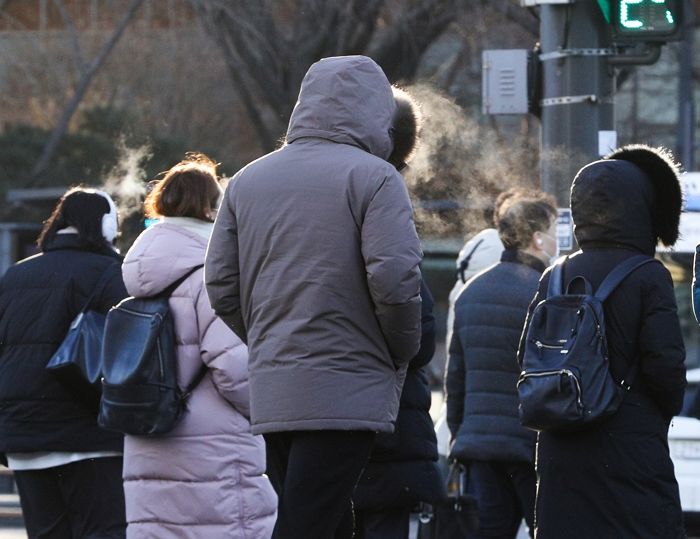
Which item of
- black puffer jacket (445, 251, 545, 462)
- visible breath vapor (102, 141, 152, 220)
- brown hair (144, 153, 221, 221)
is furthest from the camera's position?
visible breath vapor (102, 141, 152, 220)

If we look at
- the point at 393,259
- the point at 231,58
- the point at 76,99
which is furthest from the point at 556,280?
the point at 76,99

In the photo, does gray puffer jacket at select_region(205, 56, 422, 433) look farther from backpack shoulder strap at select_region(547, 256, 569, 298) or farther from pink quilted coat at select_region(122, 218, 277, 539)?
pink quilted coat at select_region(122, 218, 277, 539)

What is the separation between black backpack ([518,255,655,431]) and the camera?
4.56 metres

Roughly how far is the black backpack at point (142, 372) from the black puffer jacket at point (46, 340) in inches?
17.6

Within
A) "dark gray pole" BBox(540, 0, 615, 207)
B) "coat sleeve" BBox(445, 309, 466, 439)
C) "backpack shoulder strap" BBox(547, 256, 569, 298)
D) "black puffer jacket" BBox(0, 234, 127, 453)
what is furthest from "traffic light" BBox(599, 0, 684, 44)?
"backpack shoulder strap" BBox(547, 256, 569, 298)

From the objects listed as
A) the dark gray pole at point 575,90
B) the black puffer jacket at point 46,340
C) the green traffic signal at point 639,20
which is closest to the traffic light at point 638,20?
the green traffic signal at point 639,20

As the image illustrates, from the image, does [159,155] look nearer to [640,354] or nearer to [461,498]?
[461,498]

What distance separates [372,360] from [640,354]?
854mm

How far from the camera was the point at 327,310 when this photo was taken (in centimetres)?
427

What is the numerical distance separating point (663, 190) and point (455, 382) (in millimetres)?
2112

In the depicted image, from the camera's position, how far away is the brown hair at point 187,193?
5.82 m

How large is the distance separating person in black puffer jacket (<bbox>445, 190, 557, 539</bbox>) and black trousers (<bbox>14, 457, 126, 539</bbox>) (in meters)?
1.47

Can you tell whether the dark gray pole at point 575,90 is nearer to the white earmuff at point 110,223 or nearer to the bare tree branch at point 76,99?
the white earmuff at point 110,223

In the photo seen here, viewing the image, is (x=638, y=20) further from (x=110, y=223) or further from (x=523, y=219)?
(x=110, y=223)
